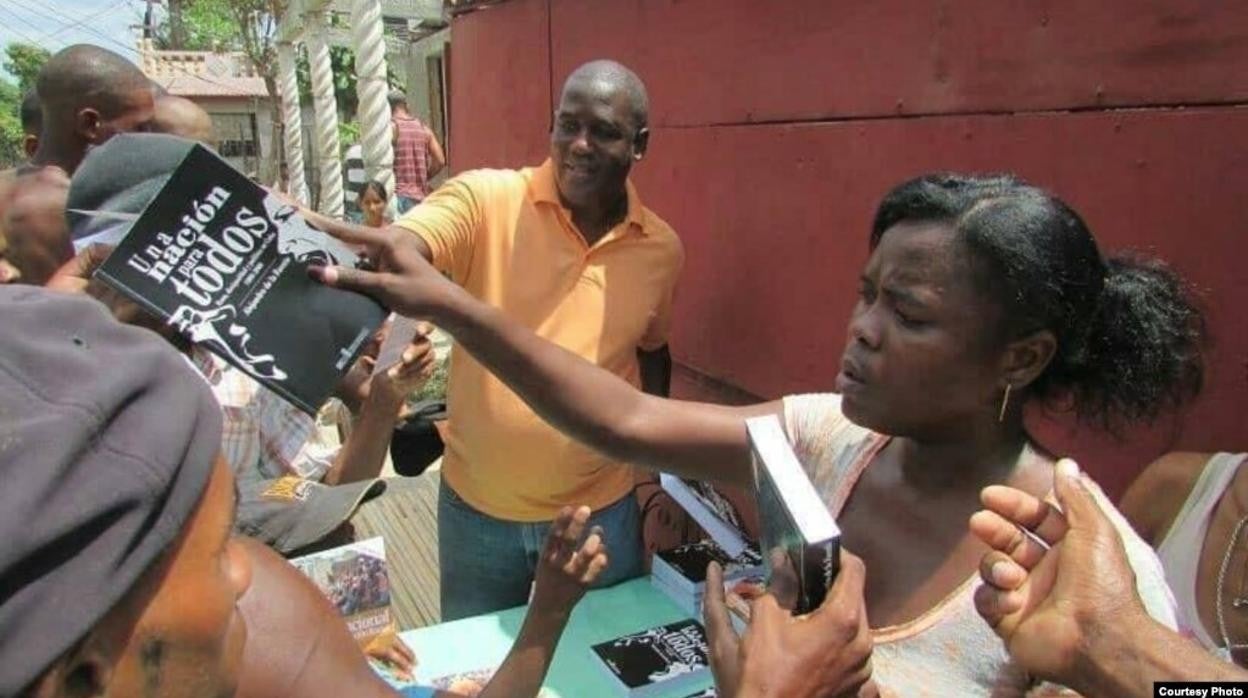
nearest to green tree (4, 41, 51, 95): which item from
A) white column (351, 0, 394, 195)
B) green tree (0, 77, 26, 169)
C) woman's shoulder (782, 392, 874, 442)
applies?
green tree (0, 77, 26, 169)

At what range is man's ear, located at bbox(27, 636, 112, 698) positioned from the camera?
0.63 m

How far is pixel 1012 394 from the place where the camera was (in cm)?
137

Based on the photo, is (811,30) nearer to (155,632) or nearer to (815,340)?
(815,340)

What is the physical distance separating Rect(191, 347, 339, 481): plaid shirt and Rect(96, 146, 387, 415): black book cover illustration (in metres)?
0.46

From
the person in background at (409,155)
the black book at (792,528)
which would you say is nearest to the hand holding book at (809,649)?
the black book at (792,528)

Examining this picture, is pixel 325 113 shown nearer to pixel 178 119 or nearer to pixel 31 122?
pixel 31 122

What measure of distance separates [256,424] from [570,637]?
0.96 meters

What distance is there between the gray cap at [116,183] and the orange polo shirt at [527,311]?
0.77 metres

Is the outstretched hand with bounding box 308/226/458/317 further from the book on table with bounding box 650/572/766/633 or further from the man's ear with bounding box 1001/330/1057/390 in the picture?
the man's ear with bounding box 1001/330/1057/390

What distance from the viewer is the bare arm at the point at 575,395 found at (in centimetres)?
165

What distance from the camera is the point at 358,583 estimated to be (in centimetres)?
188

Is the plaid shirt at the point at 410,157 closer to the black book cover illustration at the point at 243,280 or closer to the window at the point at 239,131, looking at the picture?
the black book cover illustration at the point at 243,280

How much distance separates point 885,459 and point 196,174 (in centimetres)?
123

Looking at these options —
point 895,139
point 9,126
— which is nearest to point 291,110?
point 895,139
